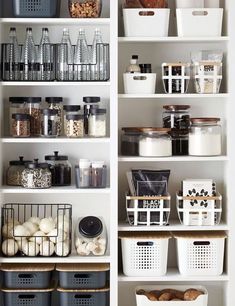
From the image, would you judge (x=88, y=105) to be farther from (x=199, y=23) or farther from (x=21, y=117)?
(x=199, y=23)

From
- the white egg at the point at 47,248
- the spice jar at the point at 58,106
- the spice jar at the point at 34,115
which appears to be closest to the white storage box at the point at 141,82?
the spice jar at the point at 58,106

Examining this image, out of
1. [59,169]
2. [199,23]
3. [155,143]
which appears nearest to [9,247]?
[59,169]

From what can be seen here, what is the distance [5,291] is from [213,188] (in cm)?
127

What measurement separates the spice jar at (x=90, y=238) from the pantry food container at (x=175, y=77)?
837 mm

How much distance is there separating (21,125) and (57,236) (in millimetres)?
638

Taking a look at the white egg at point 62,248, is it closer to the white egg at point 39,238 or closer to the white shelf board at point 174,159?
the white egg at point 39,238

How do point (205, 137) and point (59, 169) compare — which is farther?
point (59, 169)

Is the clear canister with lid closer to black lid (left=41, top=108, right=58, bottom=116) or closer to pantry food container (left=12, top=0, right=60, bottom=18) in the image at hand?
black lid (left=41, top=108, right=58, bottom=116)

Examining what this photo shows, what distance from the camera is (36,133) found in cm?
379

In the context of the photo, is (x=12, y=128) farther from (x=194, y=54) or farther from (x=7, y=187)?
(x=194, y=54)

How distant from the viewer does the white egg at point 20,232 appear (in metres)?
3.68

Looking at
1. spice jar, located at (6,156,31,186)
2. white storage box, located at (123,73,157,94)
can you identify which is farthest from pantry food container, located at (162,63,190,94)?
spice jar, located at (6,156,31,186)

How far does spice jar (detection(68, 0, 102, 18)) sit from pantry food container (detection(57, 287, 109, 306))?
150 centimetres

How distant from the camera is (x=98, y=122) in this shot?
3701 mm
